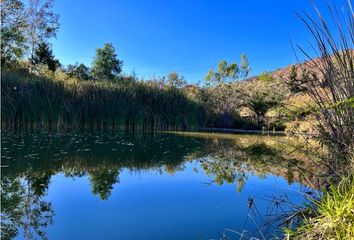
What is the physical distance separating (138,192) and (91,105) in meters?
7.92

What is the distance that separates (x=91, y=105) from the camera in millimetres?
10984

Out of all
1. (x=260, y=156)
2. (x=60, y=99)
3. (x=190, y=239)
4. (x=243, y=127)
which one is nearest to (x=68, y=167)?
(x=190, y=239)

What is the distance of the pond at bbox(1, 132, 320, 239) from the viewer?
2.40 meters

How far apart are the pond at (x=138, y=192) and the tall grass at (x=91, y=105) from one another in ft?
12.1

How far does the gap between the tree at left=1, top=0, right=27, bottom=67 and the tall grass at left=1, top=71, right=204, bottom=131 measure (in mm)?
11585

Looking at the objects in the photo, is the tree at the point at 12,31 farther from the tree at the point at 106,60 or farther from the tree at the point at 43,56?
the tree at the point at 106,60

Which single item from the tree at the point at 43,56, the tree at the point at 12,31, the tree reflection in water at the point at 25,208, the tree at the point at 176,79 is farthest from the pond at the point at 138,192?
the tree at the point at 43,56

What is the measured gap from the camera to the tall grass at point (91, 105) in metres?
9.50

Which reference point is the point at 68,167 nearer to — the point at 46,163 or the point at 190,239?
the point at 46,163

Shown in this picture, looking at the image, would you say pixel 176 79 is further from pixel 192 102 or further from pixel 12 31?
pixel 12 31

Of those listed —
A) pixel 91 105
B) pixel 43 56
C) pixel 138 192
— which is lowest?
pixel 138 192

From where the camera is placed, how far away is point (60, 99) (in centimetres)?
1027

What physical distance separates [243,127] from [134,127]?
7123 mm

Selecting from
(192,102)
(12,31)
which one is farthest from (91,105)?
(12,31)
